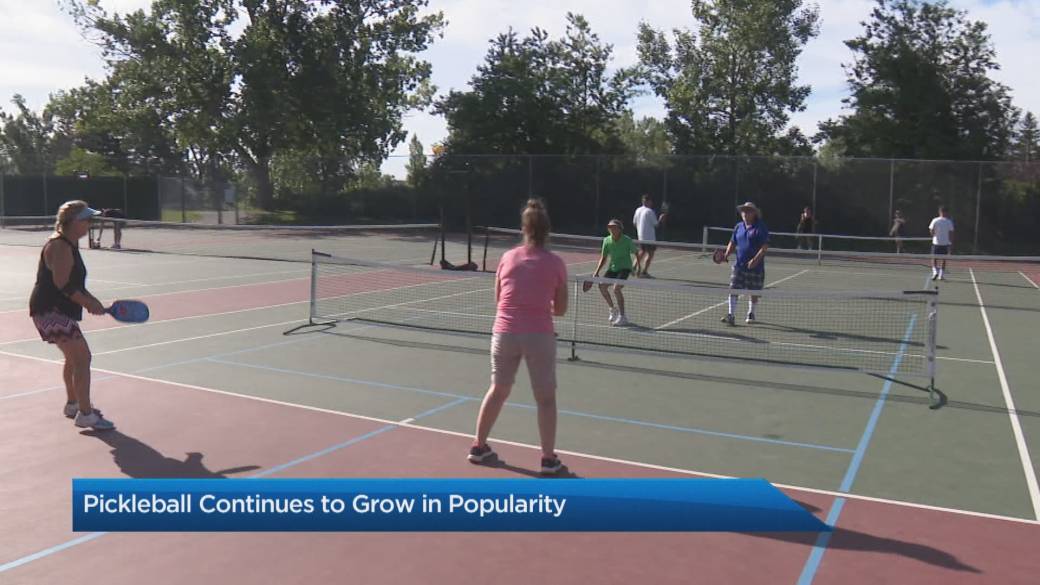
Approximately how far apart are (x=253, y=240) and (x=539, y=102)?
18.2 m

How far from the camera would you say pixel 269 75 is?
43.2m

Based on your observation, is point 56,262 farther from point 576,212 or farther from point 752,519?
point 576,212

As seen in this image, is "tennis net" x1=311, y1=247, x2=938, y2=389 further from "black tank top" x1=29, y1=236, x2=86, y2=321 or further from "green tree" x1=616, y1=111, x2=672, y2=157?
"green tree" x1=616, y1=111, x2=672, y2=157

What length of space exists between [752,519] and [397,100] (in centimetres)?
4623

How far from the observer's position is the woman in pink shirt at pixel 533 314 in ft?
19.9

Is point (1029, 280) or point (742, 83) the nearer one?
point (1029, 280)

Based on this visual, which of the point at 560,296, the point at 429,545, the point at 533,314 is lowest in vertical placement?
the point at 429,545

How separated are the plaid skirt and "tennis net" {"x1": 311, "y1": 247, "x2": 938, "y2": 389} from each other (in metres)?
5.10

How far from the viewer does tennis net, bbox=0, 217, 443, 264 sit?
2702 cm

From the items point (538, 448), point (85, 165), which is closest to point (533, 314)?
point (538, 448)

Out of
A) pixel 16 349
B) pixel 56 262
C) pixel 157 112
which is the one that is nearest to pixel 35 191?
pixel 157 112

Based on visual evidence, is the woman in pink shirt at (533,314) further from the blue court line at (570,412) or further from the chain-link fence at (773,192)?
the chain-link fence at (773,192)

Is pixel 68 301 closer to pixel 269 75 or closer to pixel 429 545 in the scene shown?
pixel 429 545

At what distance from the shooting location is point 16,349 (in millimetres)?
10570
